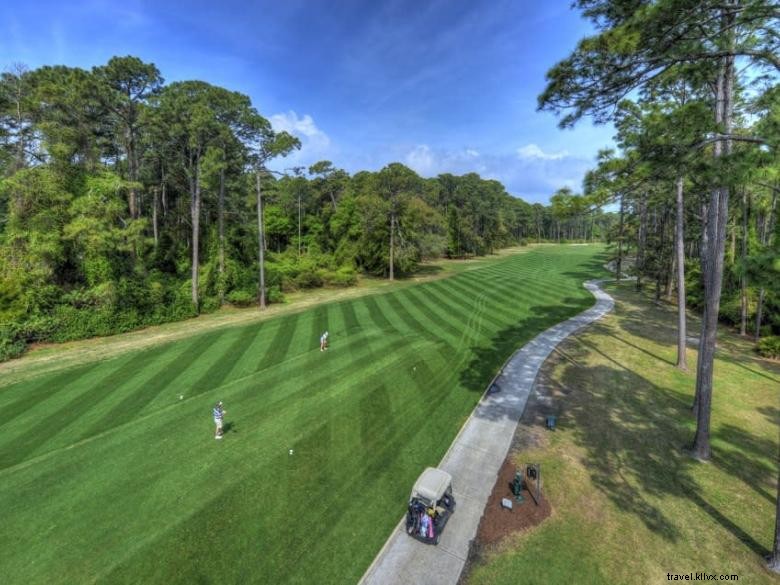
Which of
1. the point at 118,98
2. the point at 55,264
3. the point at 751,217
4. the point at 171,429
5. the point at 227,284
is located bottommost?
the point at 171,429

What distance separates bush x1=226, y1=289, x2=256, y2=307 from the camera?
26.0 meters

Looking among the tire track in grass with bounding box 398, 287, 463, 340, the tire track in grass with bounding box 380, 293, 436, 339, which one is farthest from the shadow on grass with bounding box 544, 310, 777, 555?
the tire track in grass with bounding box 380, 293, 436, 339

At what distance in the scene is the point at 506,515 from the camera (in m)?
7.66

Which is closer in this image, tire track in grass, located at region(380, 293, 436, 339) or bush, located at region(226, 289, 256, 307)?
tire track in grass, located at region(380, 293, 436, 339)

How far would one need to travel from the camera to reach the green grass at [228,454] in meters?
6.67

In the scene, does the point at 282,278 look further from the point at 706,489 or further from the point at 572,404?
the point at 706,489

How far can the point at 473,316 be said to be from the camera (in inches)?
957

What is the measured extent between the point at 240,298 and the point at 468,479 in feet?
73.8

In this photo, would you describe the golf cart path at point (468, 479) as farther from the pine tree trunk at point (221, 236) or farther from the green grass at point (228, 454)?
the pine tree trunk at point (221, 236)

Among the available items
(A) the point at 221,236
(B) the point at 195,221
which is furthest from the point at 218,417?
(A) the point at 221,236

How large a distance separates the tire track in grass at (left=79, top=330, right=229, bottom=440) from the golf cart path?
980 cm

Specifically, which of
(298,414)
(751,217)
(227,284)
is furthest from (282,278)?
(751,217)

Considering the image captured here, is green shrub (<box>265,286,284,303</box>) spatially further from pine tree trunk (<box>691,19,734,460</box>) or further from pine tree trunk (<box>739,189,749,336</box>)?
pine tree trunk (<box>739,189,749,336</box>)

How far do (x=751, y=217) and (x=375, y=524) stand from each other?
27240 mm
